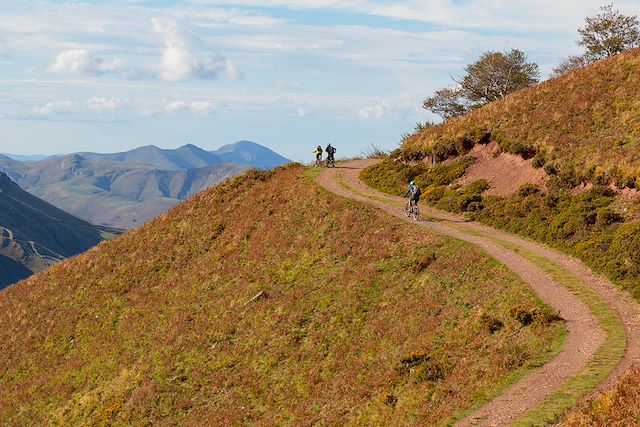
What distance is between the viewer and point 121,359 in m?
41.1

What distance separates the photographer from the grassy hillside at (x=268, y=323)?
25.6 m

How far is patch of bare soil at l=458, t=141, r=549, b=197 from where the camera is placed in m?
45.7

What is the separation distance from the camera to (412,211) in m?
43.6

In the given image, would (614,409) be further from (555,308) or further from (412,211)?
(412,211)

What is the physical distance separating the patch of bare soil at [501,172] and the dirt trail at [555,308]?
4.65 meters

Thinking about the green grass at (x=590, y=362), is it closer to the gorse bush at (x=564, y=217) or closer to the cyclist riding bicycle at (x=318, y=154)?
the gorse bush at (x=564, y=217)

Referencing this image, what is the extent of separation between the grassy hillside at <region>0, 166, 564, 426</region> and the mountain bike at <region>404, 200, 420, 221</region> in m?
1.76

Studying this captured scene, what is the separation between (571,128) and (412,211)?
1478cm

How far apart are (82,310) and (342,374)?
29.1m

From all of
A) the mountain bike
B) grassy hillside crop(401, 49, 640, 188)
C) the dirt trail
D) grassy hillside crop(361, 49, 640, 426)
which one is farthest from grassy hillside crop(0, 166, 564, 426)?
grassy hillside crop(401, 49, 640, 188)

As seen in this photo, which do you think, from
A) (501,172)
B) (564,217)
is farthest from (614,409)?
(501,172)

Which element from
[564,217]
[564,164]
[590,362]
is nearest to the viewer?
[590,362]

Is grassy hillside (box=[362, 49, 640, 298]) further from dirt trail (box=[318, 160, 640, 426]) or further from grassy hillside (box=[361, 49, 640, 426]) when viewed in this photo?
dirt trail (box=[318, 160, 640, 426])

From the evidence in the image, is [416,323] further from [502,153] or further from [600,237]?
[502,153]
